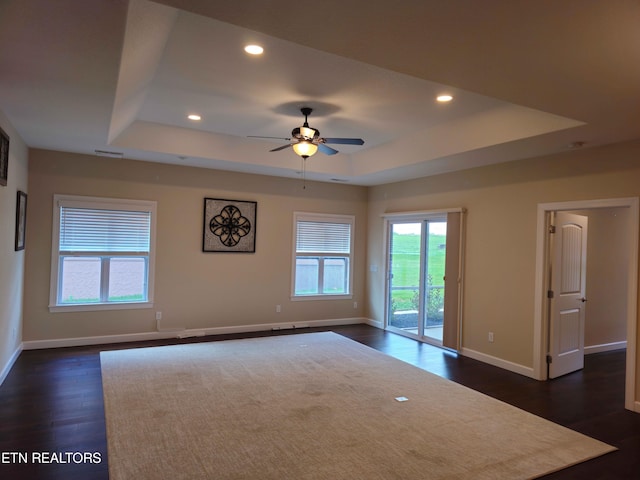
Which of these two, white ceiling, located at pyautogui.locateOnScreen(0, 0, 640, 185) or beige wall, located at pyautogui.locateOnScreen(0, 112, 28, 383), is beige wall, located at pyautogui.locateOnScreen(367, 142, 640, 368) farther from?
beige wall, located at pyautogui.locateOnScreen(0, 112, 28, 383)

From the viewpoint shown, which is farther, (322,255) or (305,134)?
(322,255)

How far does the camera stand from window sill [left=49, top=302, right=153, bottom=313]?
5.49m

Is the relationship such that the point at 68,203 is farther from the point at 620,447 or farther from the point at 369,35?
the point at 620,447

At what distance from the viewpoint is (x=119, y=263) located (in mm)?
5871

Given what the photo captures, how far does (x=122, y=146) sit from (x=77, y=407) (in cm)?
309

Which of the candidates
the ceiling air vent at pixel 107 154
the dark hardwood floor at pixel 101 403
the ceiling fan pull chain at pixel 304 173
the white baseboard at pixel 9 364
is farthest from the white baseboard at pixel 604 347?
the white baseboard at pixel 9 364

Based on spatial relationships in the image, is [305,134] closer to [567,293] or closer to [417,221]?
[417,221]

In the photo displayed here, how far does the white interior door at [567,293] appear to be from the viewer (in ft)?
15.7

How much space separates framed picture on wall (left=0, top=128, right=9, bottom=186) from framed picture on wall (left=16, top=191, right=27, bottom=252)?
0.80 m

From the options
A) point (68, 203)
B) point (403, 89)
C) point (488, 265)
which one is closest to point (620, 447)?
point (488, 265)

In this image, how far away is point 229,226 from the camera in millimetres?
6609

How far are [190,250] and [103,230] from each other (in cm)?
124

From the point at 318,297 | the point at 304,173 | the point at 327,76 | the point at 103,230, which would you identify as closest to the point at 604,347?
the point at 318,297

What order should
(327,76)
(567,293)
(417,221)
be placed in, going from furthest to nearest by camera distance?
1. (417,221)
2. (567,293)
3. (327,76)
